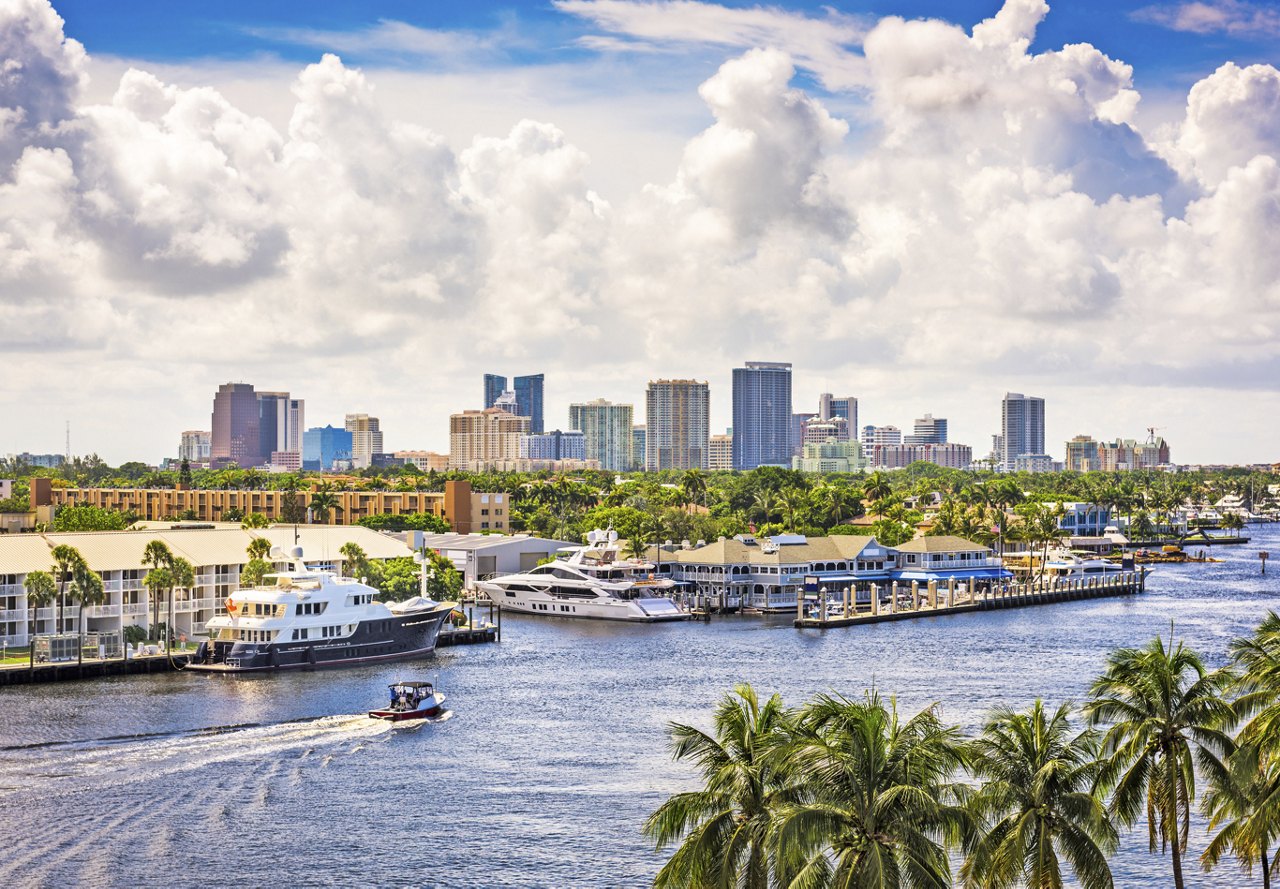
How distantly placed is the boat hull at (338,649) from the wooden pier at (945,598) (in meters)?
32.6

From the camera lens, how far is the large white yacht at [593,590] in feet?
373

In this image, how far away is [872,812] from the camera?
21922mm

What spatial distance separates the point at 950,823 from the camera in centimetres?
2222

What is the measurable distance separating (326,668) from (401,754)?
25795 millimetres

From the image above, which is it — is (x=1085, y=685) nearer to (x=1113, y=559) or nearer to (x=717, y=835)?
(x=717, y=835)

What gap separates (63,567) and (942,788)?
70.9 metres

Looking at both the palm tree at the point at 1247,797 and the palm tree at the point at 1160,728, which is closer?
the palm tree at the point at 1247,797

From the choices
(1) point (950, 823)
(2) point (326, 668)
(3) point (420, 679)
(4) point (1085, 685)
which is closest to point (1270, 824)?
(1) point (950, 823)

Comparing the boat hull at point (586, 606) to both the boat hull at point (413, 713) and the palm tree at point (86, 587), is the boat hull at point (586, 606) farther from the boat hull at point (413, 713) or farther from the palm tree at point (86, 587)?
the boat hull at point (413, 713)

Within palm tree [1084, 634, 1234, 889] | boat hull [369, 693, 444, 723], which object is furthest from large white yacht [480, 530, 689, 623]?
palm tree [1084, 634, 1234, 889]

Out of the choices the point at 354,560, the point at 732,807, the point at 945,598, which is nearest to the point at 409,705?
the point at 354,560

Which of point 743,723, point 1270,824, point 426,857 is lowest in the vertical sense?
point 426,857

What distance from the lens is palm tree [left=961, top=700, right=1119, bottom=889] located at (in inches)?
952

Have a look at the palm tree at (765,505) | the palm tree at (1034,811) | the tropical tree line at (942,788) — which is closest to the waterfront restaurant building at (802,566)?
the palm tree at (765,505)
